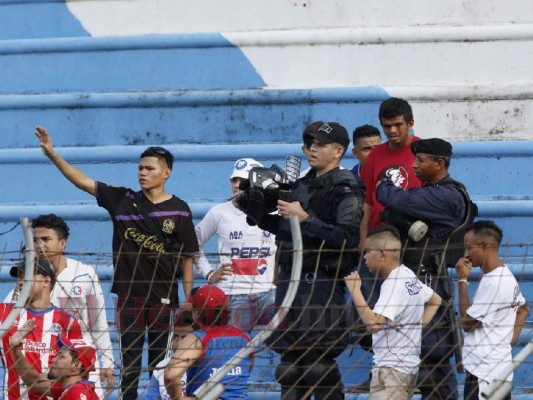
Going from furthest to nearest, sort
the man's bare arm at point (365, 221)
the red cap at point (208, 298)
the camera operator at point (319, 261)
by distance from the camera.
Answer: the man's bare arm at point (365, 221) < the camera operator at point (319, 261) < the red cap at point (208, 298)

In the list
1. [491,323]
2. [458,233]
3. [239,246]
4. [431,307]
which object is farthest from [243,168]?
[491,323]

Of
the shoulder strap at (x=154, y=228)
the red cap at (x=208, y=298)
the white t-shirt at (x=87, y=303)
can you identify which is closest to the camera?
the red cap at (x=208, y=298)

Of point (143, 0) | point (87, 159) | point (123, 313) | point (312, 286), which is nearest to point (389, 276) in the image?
point (312, 286)

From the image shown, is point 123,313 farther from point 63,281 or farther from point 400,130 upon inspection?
point 400,130

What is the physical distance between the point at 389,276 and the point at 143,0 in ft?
12.5

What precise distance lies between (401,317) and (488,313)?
39cm

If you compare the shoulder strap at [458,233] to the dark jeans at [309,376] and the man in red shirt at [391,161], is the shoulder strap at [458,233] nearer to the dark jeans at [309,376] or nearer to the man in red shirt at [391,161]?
the man in red shirt at [391,161]

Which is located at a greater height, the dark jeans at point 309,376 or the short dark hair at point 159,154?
the short dark hair at point 159,154

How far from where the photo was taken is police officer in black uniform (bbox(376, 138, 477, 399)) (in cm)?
623

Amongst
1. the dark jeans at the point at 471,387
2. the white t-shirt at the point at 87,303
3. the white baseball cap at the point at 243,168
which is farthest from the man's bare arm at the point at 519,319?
the white t-shirt at the point at 87,303

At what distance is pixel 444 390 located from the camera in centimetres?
625

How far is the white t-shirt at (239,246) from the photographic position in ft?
23.0

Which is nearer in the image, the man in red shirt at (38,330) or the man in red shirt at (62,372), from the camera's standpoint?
the man in red shirt at (62,372)

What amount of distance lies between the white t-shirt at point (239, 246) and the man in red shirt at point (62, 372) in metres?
1.01
